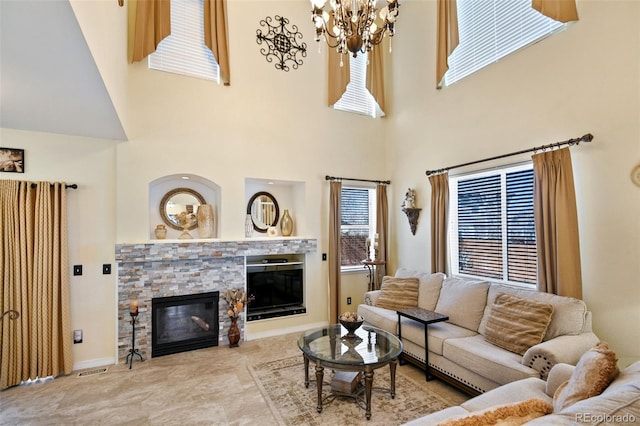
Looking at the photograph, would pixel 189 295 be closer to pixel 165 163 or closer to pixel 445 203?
pixel 165 163

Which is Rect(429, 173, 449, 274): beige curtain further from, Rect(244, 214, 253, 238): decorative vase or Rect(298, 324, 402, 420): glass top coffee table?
Rect(244, 214, 253, 238): decorative vase

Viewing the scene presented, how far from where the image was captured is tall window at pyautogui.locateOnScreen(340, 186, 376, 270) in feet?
18.2

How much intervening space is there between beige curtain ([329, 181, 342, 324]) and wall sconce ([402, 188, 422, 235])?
110 centimetres

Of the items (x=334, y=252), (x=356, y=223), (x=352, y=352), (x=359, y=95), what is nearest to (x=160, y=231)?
(x=334, y=252)

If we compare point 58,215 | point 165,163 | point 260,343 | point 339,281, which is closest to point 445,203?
point 339,281

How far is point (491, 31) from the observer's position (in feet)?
13.2

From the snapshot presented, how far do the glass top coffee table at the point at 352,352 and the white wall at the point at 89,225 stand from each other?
101 inches

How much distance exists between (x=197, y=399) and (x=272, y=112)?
387 cm

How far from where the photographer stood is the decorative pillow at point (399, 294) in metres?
4.10

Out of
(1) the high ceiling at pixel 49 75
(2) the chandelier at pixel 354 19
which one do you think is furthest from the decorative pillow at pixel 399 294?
(1) the high ceiling at pixel 49 75

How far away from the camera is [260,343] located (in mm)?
4367

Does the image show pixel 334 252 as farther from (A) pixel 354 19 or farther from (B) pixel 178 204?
(A) pixel 354 19

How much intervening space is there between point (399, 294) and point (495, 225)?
1526mm

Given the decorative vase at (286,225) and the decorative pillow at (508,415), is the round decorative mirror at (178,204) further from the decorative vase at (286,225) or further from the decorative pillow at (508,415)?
the decorative pillow at (508,415)
